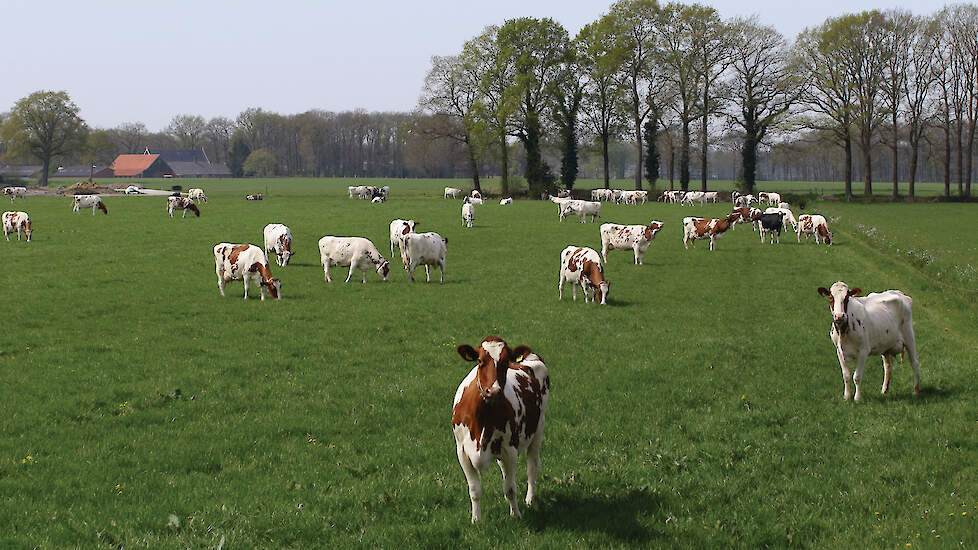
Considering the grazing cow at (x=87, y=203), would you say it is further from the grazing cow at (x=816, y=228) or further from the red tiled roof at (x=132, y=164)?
the red tiled roof at (x=132, y=164)

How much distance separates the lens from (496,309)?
19.0 m

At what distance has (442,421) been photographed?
33.2 feet

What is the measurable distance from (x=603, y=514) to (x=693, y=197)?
69579 millimetres

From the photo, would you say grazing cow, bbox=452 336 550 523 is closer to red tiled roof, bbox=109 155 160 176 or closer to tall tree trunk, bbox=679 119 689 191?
tall tree trunk, bbox=679 119 689 191

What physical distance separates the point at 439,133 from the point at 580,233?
158 ft

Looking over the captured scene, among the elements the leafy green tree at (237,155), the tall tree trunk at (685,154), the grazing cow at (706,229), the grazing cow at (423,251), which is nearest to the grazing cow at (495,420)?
the grazing cow at (423,251)

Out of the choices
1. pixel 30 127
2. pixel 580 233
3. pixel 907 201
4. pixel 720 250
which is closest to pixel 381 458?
pixel 720 250

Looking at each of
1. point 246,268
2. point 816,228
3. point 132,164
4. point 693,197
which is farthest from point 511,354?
point 132,164

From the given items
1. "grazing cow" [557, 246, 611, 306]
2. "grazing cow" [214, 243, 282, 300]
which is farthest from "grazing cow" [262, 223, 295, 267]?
"grazing cow" [557, 246, 611, 306]

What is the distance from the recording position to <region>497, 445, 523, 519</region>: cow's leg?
22.1 feet

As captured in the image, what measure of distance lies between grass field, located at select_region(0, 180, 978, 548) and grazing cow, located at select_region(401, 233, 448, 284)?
5.54ft

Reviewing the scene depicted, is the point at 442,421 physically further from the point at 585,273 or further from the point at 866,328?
the point at 585,273

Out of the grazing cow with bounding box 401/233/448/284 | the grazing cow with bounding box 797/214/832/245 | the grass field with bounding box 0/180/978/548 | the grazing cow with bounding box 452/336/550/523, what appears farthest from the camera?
the grazing cow with bounding box 797/214/832/245

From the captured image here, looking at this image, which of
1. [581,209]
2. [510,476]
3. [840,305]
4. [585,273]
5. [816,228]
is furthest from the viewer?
[581,209]
